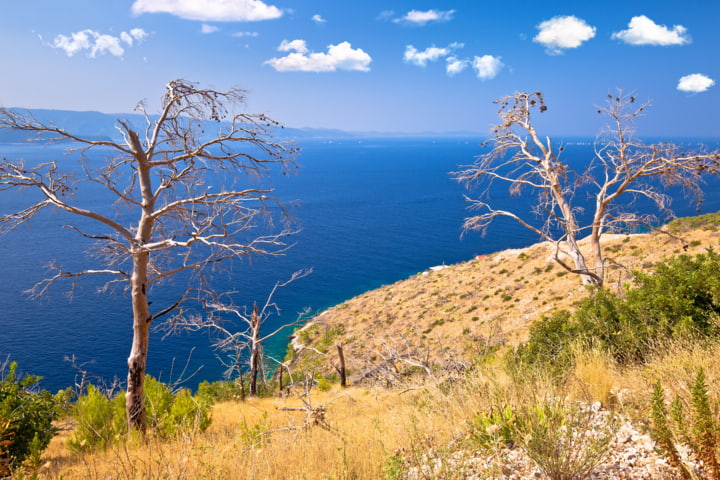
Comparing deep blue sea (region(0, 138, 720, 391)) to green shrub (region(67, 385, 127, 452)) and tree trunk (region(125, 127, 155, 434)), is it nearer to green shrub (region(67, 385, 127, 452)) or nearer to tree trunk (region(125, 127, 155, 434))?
tree trunk (region(125, 127, 155, 434))

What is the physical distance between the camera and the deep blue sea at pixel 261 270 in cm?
3572

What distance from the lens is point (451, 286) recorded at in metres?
34.6

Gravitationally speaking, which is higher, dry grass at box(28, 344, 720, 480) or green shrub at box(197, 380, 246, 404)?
dry grass at box(28, 344, 720, 480)

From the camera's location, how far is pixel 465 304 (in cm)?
2855

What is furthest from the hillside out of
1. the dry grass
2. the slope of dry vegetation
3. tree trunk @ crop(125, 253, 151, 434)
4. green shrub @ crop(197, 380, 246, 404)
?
tree trunk @ crop(125, 253, 151, 434)

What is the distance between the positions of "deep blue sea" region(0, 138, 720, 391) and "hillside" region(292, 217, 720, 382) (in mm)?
8281

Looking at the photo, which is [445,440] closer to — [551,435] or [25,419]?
[551,435]

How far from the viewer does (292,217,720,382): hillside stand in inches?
752

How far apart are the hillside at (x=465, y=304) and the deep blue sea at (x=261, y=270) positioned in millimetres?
8281

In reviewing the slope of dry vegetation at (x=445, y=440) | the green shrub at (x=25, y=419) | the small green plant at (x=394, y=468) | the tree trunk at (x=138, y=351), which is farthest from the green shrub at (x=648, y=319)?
the green shrub at (x=25, y=419)

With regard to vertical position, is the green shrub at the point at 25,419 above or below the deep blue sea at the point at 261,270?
above

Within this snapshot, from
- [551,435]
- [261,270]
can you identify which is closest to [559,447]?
[551,435]

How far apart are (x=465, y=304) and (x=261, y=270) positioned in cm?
3542

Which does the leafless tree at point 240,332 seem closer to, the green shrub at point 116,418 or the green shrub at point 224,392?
the green shrub at point 224,392
